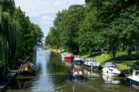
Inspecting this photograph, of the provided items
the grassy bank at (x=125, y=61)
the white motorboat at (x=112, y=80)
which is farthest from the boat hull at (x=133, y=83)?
the grassy bank at (x=125, y=61)

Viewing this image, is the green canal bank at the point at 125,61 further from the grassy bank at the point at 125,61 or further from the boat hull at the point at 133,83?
the boat hull at the point at 133,83

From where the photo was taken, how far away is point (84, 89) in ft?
67.5

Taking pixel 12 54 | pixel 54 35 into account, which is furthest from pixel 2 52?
pixel 54 35

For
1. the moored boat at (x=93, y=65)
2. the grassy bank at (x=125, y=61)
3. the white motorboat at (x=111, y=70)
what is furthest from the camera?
the moored boat at (x=93, y=65)

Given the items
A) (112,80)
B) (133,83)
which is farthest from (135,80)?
(112,80)

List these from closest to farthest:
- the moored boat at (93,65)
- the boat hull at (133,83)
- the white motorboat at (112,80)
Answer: the boat hull at (133,83)
the white motorboat at (112,80)
the moored boat at (93,65)

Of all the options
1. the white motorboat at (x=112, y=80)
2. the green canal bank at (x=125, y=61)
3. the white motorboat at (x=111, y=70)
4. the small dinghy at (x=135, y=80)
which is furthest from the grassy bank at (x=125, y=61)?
the small dinghy at (x=135, y=80)

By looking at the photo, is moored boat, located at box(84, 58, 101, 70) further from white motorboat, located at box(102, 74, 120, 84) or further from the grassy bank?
white motorboat, located at box(102, 74, 120, 84)

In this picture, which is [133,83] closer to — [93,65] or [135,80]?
[135,80]

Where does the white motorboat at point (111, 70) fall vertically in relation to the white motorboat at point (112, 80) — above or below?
above

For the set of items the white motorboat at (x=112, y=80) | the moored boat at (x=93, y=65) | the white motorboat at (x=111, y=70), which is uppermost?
the moored boat at (x=93, y=65)

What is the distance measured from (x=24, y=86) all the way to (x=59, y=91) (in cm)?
538

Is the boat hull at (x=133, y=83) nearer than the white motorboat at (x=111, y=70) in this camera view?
Yes

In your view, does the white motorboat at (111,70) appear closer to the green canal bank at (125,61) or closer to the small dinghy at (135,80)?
the green canal bank at (125,61)
